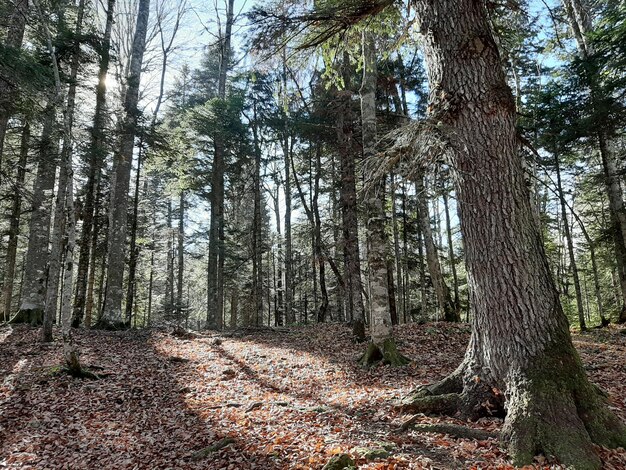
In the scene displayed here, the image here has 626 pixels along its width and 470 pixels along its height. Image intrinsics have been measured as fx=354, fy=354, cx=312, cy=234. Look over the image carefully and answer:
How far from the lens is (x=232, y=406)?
613 centimetres

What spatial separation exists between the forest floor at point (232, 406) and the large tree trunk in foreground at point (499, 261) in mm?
390

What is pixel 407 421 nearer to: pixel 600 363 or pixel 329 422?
pixel 329 422

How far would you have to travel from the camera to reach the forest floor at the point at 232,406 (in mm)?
4055

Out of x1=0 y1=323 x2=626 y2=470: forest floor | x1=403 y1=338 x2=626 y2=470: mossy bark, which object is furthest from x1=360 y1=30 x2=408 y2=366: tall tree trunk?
x1=403 y1=338 x2=626 y2=470: mossy bark

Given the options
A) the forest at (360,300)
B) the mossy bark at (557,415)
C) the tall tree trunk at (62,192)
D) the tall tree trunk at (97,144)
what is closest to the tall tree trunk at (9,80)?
the forest at (360,300)

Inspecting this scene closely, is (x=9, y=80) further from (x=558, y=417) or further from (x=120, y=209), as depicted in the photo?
(x=558, y=417)

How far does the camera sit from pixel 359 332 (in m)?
10.8

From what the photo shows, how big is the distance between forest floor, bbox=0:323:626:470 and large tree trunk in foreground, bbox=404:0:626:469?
390 millimetres

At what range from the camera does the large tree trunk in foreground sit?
3.62 meters

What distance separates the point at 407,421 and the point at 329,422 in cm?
112

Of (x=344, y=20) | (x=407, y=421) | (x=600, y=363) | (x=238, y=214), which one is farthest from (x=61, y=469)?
(x=238, y=214)

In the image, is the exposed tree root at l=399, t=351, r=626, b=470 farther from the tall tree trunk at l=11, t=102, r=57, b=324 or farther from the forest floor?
the tall tree trunk at l=11, t=102, r=57, b=324

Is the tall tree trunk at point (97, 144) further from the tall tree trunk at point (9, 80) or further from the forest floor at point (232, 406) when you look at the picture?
the forest floor at point (232, 406)

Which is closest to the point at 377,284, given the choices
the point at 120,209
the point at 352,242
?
the point at 352,242
